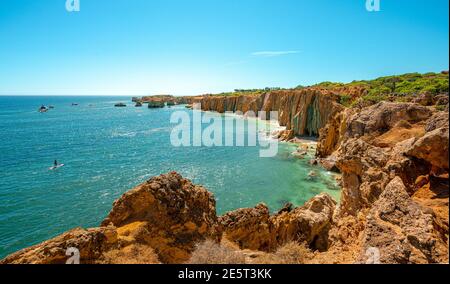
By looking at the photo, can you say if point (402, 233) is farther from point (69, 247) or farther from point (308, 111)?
point (308, 111)

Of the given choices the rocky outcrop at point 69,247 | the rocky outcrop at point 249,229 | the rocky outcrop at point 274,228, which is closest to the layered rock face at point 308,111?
the rocky outcrop at point 274,228

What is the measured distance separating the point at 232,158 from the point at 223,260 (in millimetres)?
35140

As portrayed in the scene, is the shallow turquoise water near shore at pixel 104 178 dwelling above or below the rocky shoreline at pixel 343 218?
below

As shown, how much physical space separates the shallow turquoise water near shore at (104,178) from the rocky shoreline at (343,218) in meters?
11.1

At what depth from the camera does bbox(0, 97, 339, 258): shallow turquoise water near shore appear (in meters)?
22.4

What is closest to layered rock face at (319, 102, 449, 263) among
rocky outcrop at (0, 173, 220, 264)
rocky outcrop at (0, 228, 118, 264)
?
rocky outcrop at (0, 173, 220, 264)

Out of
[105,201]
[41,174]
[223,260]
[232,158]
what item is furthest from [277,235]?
[41,174]

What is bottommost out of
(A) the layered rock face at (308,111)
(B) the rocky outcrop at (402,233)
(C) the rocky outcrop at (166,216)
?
(C) the rocky outcrop at (166,216)

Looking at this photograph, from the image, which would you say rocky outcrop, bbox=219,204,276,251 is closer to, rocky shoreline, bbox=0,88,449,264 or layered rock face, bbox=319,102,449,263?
rocky shoreline, bbox=0,88,449,264

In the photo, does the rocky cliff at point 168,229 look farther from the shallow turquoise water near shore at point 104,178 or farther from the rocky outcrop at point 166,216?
the shallow turquoise water near shore at point 104,178

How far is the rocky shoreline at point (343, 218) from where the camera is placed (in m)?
7.10

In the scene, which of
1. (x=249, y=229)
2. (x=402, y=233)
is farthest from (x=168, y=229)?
(x=402, y=233)
